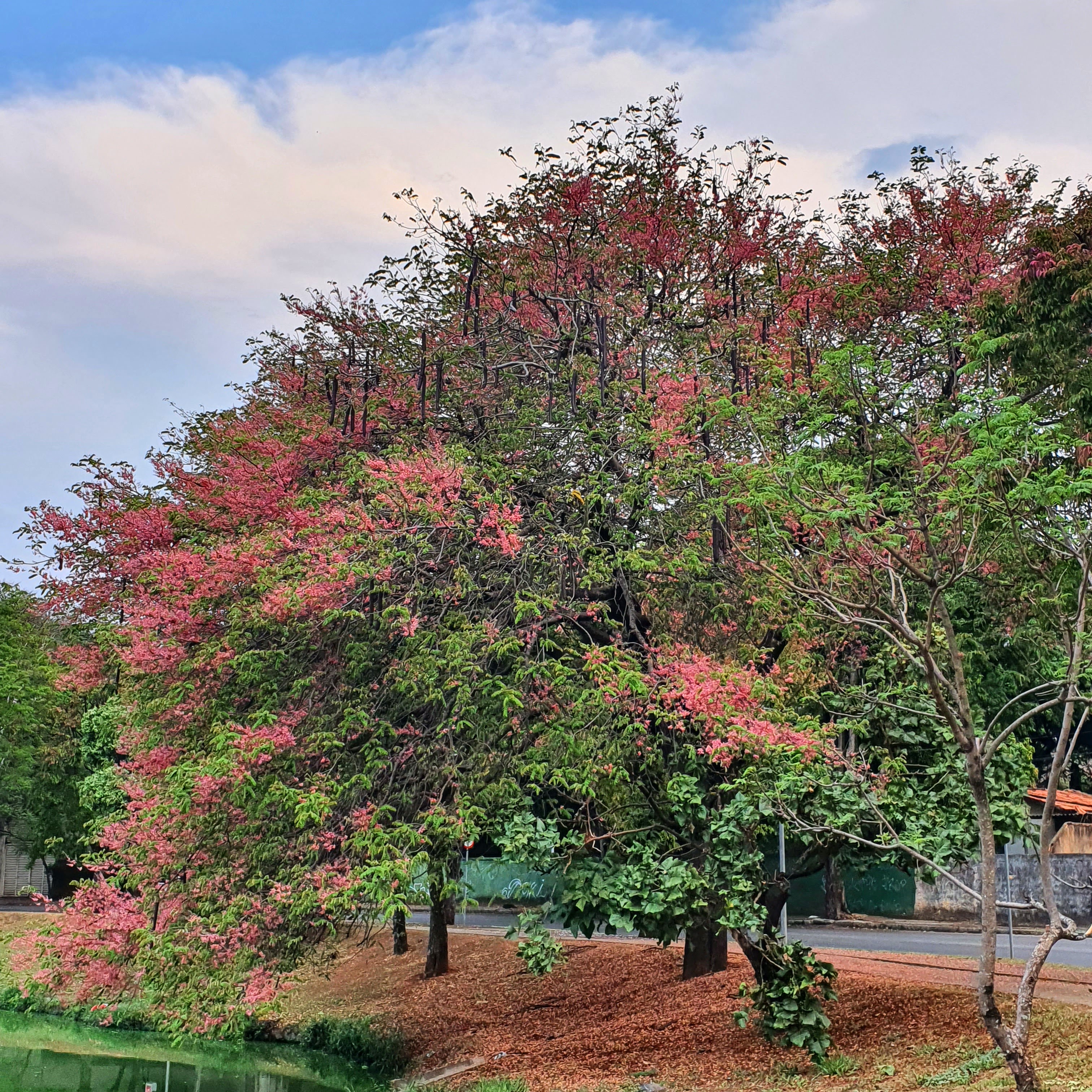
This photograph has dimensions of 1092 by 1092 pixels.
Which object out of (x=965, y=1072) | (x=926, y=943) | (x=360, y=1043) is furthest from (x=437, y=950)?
(x=965, y=1072)

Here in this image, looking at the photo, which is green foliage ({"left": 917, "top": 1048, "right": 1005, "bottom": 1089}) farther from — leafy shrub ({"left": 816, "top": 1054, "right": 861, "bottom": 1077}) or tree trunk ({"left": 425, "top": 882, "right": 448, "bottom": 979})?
tree trunk ({"left": 425, "top": 882, "right": 448, "bottom": 979})

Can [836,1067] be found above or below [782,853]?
below

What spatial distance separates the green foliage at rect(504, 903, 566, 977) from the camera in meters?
11.1

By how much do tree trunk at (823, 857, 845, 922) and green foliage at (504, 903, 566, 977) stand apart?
50.9ft

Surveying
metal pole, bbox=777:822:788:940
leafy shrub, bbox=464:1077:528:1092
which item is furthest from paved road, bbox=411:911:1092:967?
leafy shrub, bbox=464:1077:528:1092

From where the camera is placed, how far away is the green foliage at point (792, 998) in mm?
10805

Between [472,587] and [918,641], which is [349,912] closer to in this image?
[472,587]

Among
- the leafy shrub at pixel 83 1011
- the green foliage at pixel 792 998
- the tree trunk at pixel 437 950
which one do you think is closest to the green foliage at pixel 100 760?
the leafy shrub at pixel 83 1011

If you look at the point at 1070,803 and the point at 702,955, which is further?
the point at 1070,803

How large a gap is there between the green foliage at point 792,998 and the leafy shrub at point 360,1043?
20.7 ft

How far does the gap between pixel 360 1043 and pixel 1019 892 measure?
49.4ft

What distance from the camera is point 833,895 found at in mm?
25719

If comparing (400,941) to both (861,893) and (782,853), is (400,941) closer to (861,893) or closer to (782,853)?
(861,893)

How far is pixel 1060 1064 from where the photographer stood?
9148 millimetres
